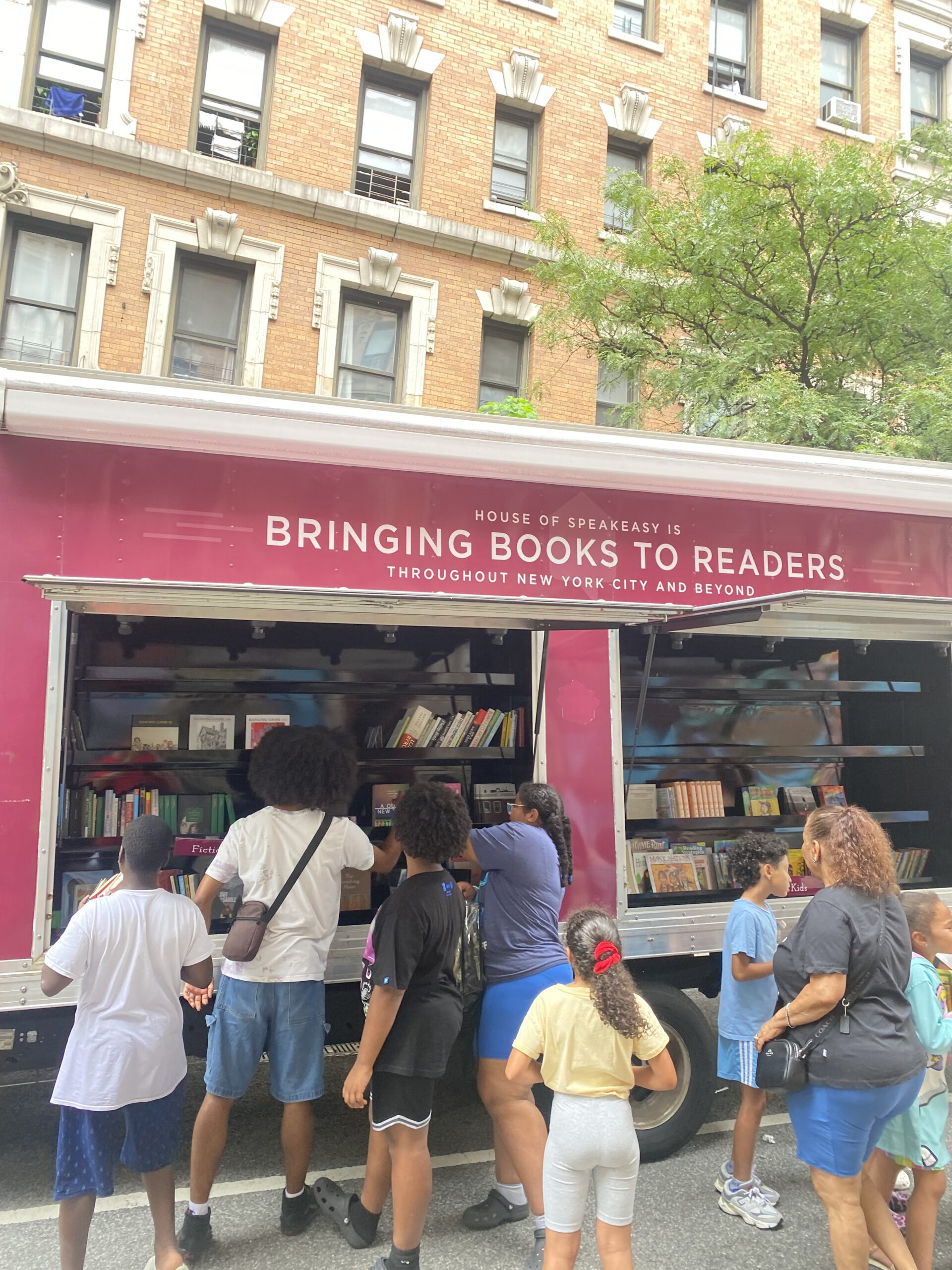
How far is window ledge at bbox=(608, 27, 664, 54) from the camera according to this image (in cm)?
1416

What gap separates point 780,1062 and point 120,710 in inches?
161

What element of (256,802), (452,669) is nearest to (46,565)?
(256,802)

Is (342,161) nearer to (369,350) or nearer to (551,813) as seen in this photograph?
(369,350)

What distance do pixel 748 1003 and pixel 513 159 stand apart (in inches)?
530

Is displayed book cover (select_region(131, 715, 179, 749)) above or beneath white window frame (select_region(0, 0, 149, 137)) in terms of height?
beneath

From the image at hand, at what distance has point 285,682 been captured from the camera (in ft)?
17.9

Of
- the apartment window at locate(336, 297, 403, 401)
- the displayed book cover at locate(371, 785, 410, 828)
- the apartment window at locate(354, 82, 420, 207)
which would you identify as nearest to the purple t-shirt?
the displayed book cover at locate(371, 785, 410, 828)

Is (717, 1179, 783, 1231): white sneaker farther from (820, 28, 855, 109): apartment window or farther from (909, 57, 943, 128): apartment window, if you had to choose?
(909, 57, 943, 128): apartment window

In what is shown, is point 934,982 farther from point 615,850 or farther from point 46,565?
point 46,565

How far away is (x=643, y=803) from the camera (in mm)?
5488

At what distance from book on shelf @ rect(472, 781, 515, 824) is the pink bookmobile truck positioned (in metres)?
0.02

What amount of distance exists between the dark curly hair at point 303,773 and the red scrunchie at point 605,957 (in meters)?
1.44

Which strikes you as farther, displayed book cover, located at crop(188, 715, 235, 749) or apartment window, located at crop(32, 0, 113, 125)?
apartment window, located at crop(32, 0, 113, 125)

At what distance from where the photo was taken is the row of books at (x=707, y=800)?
18.0 ft
